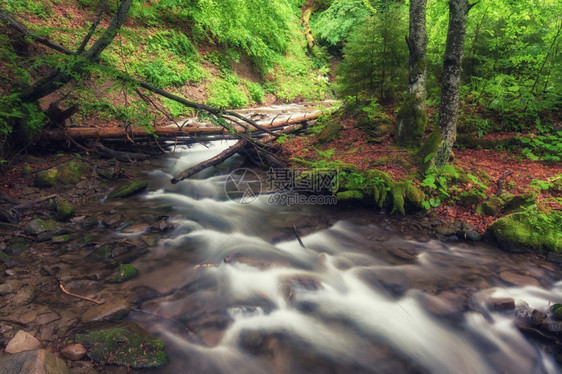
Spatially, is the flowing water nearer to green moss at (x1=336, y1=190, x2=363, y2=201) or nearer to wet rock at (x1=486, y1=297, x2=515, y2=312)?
wet rock at (x1=486, y1=297, x2=515, y2=312)

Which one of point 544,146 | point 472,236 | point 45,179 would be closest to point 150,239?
point 45,179

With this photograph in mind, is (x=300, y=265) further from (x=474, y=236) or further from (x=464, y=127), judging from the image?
(x=464, y=127)

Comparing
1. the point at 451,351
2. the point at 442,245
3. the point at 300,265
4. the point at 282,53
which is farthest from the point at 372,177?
the point at 282,53

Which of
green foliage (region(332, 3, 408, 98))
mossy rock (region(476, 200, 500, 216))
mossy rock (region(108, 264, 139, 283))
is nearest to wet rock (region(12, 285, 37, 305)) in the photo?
mossy rock (region(108, 264, 139, 283))

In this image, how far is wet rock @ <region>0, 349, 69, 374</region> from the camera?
71.4 inches

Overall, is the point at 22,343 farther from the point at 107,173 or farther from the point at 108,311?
the point at 107,173

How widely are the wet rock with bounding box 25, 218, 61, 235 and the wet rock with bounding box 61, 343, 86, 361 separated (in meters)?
2.47

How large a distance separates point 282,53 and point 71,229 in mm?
20171

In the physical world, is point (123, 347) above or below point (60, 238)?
below

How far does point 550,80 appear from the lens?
248 inches

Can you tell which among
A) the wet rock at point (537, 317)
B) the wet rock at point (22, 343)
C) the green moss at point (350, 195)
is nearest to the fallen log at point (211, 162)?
the green moss at point (350, 195)

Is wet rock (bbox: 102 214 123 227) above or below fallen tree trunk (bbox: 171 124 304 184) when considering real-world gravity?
below

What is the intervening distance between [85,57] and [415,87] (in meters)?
6.33

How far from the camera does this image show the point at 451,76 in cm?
483
